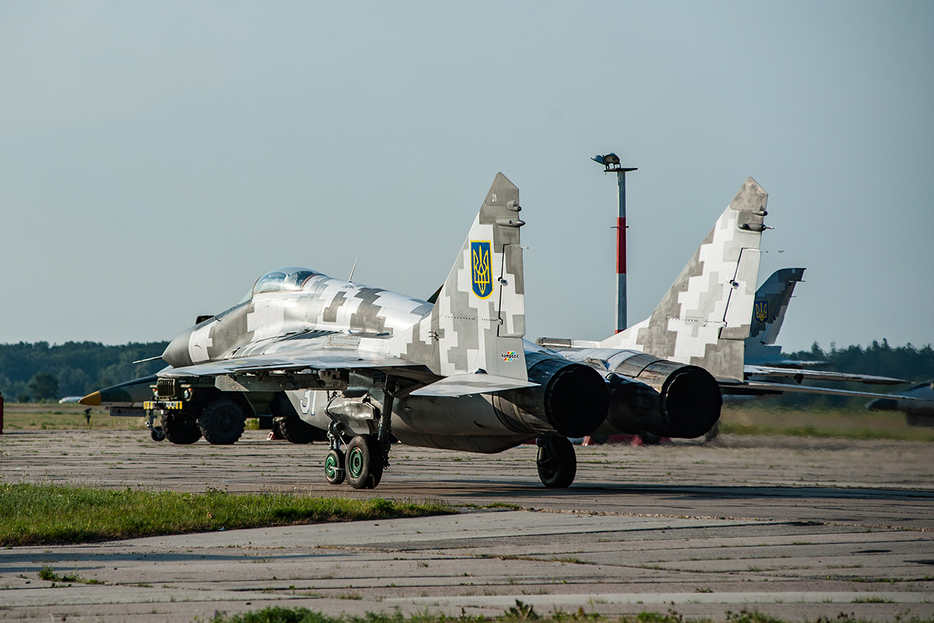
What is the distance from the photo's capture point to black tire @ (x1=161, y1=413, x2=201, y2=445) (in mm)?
28016

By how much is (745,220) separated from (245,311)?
9240 millimetres

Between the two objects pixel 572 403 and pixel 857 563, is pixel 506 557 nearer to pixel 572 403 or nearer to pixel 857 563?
pixel 857 563

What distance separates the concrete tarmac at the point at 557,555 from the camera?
6141mm

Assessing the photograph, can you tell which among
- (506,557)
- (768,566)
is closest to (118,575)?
(506,557)

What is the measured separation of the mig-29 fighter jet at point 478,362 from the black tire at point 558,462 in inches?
0.7

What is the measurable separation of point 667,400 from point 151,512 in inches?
266

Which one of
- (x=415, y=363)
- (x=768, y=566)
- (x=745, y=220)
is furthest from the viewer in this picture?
(x=745, y=220)

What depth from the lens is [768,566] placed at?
762 centimetres

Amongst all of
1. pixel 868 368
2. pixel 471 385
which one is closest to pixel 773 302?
pixel 868 368

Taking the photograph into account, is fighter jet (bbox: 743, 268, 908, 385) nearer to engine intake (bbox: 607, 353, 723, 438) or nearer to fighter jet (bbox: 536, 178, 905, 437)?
fighter jet (bbox: 536, 178, 905, 437)

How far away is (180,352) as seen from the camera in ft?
66.4

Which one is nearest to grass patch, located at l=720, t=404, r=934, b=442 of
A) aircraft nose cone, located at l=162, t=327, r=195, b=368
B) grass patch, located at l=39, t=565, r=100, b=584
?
aircraft nose cone, located at l=162, t=327, r=195, b=368

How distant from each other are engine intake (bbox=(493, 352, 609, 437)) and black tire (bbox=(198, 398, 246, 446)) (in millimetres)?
16328

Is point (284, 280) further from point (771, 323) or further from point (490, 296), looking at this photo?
point (771, 323)
